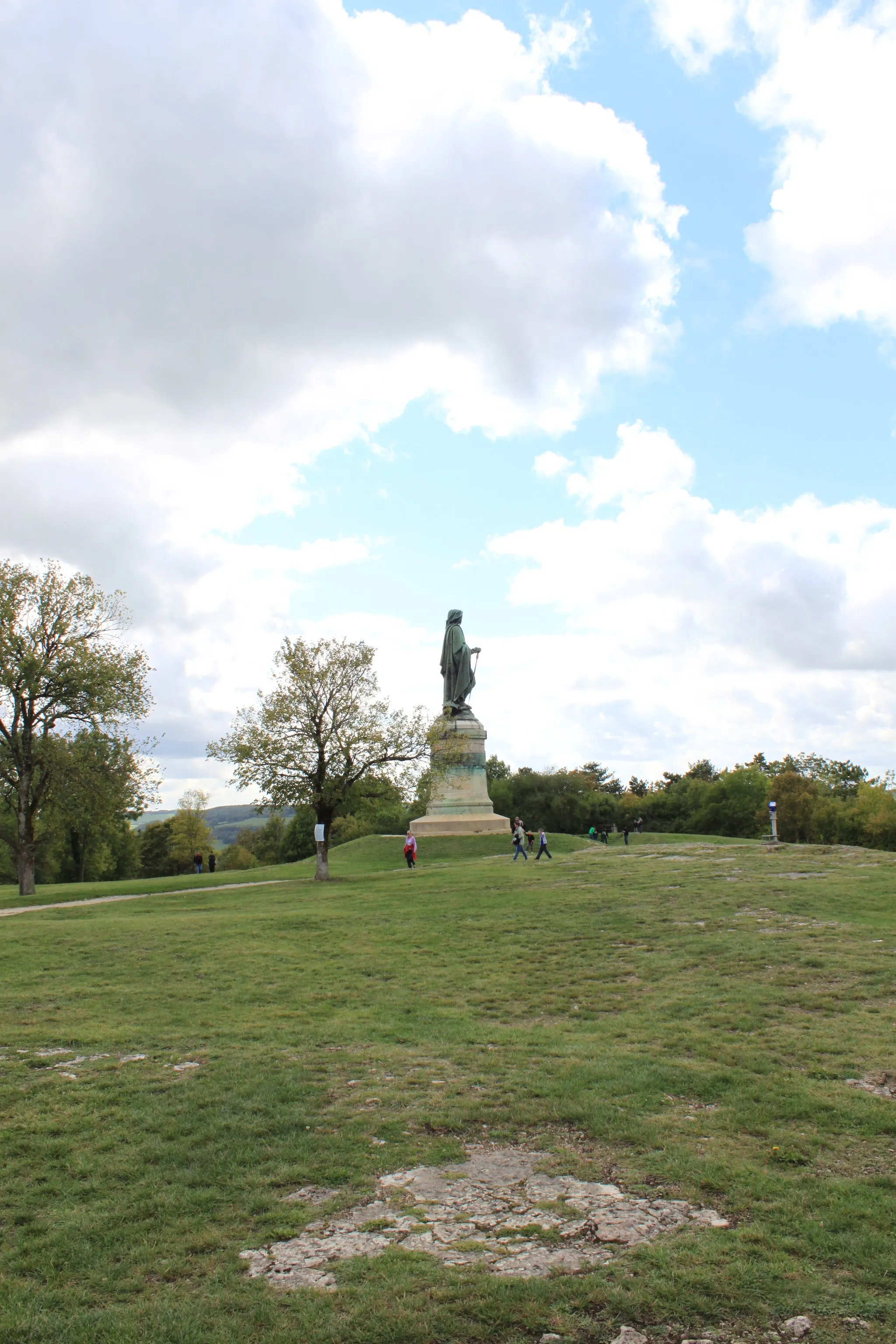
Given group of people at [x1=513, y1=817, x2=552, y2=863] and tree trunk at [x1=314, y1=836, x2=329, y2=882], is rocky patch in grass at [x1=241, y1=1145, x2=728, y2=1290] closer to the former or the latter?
tree trunk at [x1=314, y1=836, x2=329, y2=882]

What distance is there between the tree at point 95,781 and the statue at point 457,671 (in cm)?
1819

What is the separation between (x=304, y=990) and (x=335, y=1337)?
8.79 meters

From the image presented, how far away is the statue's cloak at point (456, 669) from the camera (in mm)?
49969

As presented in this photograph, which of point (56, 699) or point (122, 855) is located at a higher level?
point (56, 699)

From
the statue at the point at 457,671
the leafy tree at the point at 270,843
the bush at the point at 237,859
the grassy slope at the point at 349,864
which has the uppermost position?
the statue at the point at 457,671

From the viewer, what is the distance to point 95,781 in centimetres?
3366

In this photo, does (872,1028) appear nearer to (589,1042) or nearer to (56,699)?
(589,1042)

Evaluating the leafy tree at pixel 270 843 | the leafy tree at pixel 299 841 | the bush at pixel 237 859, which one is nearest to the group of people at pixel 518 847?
the leafy tree at pixel 299 841

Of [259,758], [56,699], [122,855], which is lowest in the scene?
[122,855]

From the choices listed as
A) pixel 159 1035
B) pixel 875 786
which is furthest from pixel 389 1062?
pixel 875 786

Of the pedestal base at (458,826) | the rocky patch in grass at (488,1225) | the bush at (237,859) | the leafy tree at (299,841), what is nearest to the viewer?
the rocky patch in grass at (488,1225)

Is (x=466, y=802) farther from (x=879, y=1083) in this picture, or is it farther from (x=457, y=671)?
(x=879, y=1083)

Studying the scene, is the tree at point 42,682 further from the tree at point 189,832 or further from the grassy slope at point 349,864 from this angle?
the tree at point 189,832

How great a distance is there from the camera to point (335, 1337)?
4.50 m
